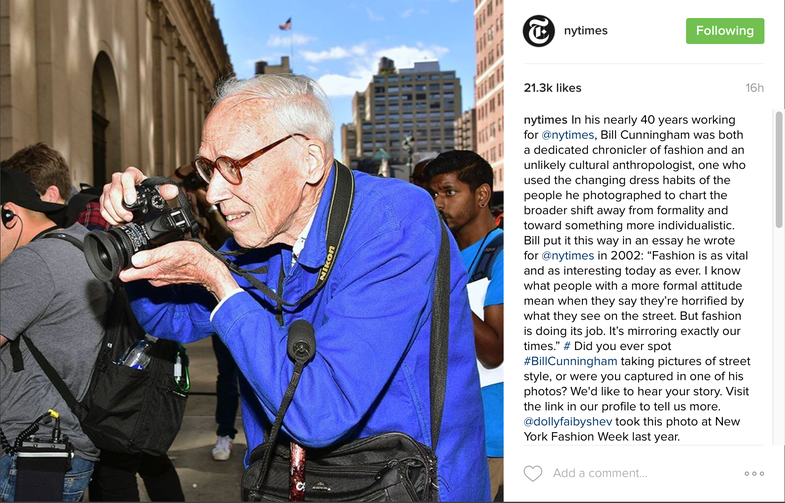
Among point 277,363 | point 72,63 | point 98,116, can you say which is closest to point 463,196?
point 277,363

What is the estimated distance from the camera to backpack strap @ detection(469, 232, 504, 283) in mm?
3145

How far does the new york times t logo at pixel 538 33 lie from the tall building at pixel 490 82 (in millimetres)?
88753

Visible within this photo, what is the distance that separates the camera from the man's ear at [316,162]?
169cm

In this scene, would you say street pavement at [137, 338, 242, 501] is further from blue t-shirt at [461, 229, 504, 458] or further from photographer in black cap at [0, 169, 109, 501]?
blue t-shirt at [461, 229, 504, 458]

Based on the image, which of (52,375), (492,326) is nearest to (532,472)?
(492,326)

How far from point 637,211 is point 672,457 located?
0.59 m

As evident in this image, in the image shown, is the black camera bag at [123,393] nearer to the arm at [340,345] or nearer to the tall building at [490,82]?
the arm at [340,345]

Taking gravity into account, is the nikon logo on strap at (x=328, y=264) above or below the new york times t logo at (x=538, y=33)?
below

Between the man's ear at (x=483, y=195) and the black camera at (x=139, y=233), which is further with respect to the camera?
the man's ear at (x=483, y=195)

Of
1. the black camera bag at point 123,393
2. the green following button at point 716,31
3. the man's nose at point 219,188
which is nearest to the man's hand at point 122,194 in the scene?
the man's nose at point 219,188

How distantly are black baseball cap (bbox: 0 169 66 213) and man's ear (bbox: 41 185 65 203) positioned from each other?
0.66 ft

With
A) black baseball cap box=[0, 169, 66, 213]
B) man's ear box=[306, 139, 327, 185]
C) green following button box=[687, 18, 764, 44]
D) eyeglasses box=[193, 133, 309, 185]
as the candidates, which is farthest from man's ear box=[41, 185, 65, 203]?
green following button box=[687, 18, 764, 44]

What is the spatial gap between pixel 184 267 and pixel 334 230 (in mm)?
320

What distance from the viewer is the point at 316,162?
1.70 metres
